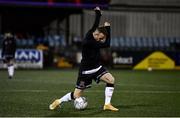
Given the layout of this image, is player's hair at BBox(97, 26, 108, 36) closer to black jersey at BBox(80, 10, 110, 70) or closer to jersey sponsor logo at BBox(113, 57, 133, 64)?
black jersey at BBox(80, 10, 110, 70)

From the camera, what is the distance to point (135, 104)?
50.4ft

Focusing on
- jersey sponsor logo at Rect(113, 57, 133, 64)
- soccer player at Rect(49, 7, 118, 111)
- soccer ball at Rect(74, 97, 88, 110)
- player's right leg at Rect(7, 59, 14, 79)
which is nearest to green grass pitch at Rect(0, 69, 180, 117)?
soccer ball at Rect(74, 97, 88, 110)

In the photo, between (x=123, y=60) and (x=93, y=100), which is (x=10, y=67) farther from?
(x=123, y=60)

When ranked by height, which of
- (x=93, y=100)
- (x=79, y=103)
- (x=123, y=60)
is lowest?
(x=123, y=60)

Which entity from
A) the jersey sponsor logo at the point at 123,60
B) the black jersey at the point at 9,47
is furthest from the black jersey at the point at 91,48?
the jersey sponsor logo at the point at 123,60

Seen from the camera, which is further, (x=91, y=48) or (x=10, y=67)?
(x=10, y=67)

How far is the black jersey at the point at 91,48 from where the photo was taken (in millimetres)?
13555

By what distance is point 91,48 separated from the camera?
13.7 m

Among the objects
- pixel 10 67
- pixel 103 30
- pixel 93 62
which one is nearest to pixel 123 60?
pixel 10 67

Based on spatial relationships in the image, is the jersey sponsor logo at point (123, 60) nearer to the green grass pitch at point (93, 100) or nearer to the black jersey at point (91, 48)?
the green grass pitch at point (93, 100)

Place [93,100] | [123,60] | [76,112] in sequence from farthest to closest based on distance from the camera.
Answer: [123,60] → [93,100] → [76,112]

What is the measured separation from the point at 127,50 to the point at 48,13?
6247 millimetres

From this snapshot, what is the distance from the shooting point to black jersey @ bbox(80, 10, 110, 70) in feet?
44.5

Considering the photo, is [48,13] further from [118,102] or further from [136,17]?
[118,102]
